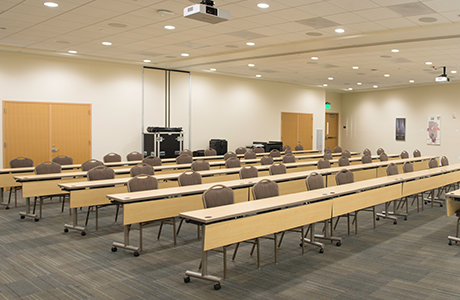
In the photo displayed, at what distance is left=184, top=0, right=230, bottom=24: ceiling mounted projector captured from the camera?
5121 mm

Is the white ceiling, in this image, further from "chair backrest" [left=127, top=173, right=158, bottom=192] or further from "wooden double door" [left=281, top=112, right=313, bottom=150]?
"wooden double door" [left=281, top=112, right=313, bottom=150]

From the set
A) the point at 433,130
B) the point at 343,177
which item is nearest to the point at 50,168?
the point at 343,177

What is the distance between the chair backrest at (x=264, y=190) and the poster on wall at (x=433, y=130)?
46.7ft

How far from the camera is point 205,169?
Result: 868 centimetres

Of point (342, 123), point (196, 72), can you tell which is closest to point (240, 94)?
point (196, 72)

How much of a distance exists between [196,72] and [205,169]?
598 cm

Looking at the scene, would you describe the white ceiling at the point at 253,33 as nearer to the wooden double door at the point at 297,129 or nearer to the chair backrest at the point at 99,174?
the chair backrest at the point at 99,174

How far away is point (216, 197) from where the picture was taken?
4828 mm

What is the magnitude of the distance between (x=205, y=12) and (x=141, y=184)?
99.9 inches

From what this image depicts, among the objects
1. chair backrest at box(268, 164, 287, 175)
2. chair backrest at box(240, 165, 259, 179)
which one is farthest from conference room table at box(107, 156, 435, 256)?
chair backrest at box(268, 164, 287, 175)

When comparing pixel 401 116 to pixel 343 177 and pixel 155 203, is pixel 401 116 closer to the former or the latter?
pixel 343 177

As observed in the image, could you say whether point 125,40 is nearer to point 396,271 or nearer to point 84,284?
point 84,284

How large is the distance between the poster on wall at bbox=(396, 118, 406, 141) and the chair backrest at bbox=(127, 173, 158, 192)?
607 inches

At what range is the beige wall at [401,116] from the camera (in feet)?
55.1
